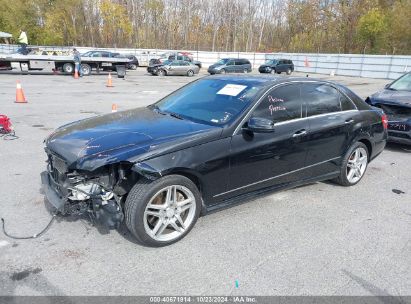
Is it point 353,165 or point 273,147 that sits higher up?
point 273,147

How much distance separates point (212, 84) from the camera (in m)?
4.47

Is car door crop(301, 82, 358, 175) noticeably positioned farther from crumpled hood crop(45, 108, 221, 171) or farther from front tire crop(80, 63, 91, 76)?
front tire crop(80, 63, 91, 76)

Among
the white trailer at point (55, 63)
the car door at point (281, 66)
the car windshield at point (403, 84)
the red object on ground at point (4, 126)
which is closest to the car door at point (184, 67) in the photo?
the white trailer at point (55, 63)

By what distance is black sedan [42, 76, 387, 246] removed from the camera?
3.12 meters

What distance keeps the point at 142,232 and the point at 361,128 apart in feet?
11.6

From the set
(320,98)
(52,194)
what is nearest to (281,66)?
(320,98)

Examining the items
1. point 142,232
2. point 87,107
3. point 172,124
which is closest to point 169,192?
point 142,232

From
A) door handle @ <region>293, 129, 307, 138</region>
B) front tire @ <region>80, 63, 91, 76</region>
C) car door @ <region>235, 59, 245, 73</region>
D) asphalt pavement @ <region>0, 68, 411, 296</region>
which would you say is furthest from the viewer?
car door @ <region>235, 59, 245, 73</region>

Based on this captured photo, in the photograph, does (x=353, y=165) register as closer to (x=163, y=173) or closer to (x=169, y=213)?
(x=169, y=213)

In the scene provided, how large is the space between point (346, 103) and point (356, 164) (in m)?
0.92

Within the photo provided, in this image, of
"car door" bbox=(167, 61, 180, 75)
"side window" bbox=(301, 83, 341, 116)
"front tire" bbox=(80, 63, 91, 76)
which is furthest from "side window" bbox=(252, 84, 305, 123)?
"car door" bbox=(167, 61, 180, 75)

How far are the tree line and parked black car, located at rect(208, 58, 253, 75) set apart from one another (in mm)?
25065

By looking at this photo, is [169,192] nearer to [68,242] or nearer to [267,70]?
[68,242]

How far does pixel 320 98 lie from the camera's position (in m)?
4.58
